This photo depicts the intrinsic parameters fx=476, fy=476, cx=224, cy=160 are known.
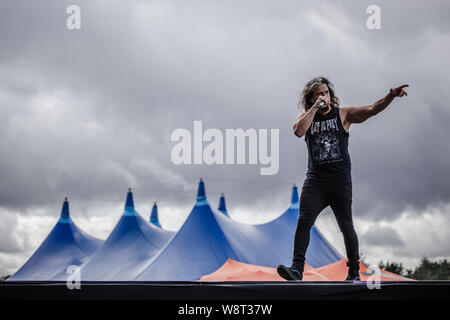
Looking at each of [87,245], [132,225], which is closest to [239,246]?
[132,225]

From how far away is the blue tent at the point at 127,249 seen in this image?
29.9 ft

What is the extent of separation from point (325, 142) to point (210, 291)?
114cm

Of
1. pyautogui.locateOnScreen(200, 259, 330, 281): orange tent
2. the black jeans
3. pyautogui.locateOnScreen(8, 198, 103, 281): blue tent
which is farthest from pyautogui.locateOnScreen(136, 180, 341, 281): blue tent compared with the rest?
the black jeans

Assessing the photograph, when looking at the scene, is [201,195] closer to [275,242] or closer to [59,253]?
[275,242]

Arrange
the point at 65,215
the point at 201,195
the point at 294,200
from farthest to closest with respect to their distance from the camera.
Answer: the point at 65,215
the point at 294,200
the point at 201,195

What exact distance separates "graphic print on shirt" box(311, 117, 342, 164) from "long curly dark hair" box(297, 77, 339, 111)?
0.56ft

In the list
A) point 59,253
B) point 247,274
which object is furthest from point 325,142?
point 59,253

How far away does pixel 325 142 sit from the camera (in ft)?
8.36

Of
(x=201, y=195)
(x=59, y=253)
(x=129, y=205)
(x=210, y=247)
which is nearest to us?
(x=210, y=247)

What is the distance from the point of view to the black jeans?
2.50 meters

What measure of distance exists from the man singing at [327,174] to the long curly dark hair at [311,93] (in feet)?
0.33

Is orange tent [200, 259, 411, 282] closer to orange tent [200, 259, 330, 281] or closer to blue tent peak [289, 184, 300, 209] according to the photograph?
orange tent [200, 259, 330, 281]

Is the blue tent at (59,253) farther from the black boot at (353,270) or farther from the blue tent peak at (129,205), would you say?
the black boot at (353,270)
